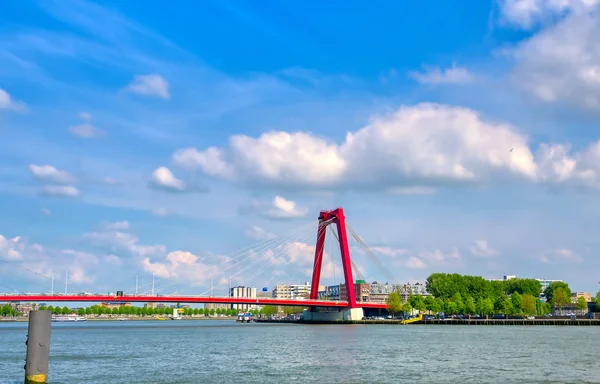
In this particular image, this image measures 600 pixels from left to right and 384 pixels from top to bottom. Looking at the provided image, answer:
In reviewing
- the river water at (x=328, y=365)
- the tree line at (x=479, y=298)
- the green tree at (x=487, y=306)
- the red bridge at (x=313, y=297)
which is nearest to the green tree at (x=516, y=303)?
the tree line at (x=479, y=298)

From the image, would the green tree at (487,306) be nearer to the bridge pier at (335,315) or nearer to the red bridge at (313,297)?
the red bridge at (313,297)

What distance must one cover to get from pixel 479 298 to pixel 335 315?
3404 centimetres

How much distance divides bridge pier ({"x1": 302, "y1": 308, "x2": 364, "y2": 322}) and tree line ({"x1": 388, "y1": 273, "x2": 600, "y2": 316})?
46.3ft

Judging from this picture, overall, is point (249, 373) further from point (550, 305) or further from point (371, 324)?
point (550, 305)

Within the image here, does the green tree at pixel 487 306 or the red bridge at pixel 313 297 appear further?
the green tree at pixel 487 306

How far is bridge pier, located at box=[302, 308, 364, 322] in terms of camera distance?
113881mm

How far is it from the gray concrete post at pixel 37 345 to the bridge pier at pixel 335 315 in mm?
94478

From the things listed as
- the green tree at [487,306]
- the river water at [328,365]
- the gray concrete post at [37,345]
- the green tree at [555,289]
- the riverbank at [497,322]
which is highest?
the green tree at [555,289]

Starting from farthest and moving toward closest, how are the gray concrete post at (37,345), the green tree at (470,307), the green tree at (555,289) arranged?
the green tree at (555,289) < the green tree at (470,307) < the gray concrete post at (37,345)

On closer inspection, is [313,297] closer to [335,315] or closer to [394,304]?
[335,315]

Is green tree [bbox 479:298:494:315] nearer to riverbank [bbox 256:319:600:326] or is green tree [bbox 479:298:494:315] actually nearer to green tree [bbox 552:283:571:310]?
riverbank [bbox 256:319:600:326]

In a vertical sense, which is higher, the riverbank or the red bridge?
the red bridge

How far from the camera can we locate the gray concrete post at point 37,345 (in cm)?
2097

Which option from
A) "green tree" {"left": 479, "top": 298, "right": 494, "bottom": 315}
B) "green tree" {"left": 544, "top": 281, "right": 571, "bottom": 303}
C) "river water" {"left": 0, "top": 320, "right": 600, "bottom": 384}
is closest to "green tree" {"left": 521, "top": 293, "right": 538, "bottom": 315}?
"green tree" {"left": 479, "top": 298, "right": 494, "bottom": 315}
